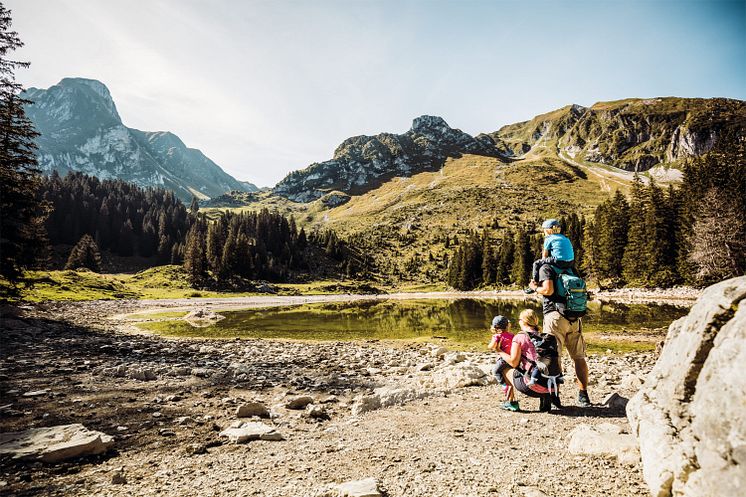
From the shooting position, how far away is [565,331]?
28.3ft

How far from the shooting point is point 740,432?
3178 mm

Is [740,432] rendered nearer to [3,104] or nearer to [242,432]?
[242,432]

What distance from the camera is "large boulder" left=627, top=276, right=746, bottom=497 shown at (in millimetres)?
3277

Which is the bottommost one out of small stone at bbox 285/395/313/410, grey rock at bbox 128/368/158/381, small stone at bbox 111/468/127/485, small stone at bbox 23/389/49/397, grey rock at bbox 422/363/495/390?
grey rock at bbox 128/368/158/381

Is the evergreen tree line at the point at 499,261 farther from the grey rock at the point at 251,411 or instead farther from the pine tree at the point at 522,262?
the grey rock at the point at 251,411

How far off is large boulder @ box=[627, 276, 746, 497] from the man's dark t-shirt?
348cm

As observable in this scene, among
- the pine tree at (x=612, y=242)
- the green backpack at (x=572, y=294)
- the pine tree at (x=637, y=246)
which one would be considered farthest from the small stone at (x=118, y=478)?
the pine tree at (x=612, y=242)

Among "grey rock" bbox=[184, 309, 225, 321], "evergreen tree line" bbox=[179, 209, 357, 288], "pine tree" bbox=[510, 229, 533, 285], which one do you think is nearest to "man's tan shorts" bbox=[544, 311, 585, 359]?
"grey rock" bbox=[184, 309, 225, 321]

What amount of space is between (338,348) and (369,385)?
420 inches

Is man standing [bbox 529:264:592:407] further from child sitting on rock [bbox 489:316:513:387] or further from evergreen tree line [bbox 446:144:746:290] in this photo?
evergreen tree line [bbox 446:144:746:290]

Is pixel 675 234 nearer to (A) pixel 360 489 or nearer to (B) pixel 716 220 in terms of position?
(B) pixel 716 220

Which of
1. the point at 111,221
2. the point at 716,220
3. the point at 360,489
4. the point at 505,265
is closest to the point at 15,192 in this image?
the point at 360,489

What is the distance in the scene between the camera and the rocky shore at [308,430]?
5.61m

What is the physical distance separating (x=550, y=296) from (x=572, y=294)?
0.51 metres
